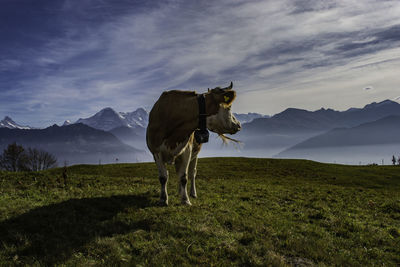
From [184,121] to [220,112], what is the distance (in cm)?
131

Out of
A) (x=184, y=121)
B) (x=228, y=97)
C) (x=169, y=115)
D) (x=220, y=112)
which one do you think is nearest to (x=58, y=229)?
(x=169, y=115)

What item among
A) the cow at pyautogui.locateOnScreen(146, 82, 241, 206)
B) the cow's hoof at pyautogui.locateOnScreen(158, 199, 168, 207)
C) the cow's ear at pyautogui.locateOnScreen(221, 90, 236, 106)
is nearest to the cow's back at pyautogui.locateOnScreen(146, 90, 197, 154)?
the cow at pyautogui.locateOnScreen(146, 82, 241, 206)

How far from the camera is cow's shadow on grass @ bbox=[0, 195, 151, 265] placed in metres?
4.99

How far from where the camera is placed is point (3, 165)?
250ft

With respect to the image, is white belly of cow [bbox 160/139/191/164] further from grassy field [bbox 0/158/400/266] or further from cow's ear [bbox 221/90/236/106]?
cow's ear [bbox 221/90/236/106]

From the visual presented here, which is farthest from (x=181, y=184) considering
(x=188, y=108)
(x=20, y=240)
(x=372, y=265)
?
(x=372, y=265)

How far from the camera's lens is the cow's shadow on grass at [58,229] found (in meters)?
4.99

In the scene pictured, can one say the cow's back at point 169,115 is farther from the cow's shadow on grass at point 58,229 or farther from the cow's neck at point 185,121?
the cow's shadow on grass at point 58,229

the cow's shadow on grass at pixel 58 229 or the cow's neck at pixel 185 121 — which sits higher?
the cow's neck at pixel 185 121

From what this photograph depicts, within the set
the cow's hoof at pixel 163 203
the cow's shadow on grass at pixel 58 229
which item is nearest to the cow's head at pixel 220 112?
the cow's hoof at pixel 163 203

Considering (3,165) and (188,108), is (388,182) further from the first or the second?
(3,165)

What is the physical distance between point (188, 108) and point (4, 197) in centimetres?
788

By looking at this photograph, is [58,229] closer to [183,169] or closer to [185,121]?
[183,169]

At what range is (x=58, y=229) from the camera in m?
6.10
